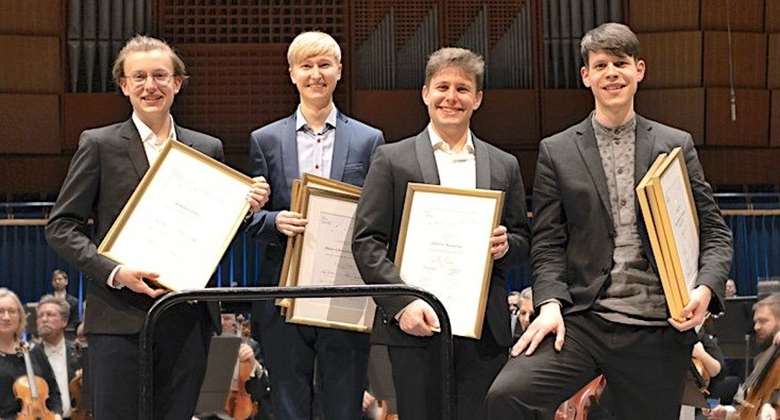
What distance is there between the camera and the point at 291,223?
3172 millimetres

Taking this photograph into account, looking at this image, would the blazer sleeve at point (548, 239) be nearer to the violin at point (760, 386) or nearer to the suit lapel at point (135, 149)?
the suit lapel at point (135, 149)

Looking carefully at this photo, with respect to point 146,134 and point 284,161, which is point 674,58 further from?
point 146,134

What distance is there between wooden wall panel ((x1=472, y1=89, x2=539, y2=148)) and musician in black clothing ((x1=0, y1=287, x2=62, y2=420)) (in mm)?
3908

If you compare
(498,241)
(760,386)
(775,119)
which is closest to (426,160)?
(498,241)

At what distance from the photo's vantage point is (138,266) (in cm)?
294

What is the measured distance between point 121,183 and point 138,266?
0.25 metres

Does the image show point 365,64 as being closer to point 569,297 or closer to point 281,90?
point 281,90

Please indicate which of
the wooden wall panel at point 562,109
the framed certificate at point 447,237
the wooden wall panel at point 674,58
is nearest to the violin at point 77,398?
the framed certificate at point 447,237

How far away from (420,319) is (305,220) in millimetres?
517

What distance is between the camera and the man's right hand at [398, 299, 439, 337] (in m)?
2.88

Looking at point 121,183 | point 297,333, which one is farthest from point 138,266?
point 297,333

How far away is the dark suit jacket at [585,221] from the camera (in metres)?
2.94

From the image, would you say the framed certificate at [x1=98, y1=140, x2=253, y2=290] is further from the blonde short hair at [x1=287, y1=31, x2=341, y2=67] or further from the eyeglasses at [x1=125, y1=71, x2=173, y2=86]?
the blonde short hair at [x1=287, y1=31, x2=341, y2=67]

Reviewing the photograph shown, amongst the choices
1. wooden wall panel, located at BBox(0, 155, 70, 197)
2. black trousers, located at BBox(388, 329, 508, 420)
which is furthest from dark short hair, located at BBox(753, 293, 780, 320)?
wooden wall panel, located at BBox(0, 155, 70, 197)
